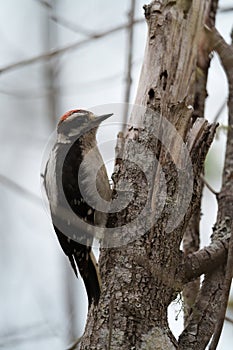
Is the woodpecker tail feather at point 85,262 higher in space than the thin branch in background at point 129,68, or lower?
lower

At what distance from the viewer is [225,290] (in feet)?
6.53

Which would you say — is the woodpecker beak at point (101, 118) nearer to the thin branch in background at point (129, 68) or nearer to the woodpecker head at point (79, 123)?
the woodpecker head at point (79, 123)

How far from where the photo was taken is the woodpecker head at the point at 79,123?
3.42 m

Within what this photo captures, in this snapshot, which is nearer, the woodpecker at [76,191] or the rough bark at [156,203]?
the rough bark at [156,203]

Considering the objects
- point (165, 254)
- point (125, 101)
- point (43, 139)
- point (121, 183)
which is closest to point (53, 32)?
point (125, 101)

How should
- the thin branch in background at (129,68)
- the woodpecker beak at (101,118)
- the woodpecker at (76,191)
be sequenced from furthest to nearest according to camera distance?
1. the woodpecker beak at (101,118)
2. the woodpecker at (76,191)
3. the thin branch in background at (129,68)

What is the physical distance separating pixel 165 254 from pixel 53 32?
121cm

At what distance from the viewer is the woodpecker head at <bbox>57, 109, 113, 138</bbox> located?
11.2 feet

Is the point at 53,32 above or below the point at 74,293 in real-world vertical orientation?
above

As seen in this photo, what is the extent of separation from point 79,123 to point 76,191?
42cm

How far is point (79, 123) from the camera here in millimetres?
3445

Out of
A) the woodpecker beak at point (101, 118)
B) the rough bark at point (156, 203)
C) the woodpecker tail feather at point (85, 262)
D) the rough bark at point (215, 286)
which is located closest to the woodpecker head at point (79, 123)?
the woodpecker beak at point (101, 118)

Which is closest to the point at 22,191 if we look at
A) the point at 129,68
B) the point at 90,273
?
the point at 90,273

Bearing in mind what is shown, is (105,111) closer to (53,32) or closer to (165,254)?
(53,32)
